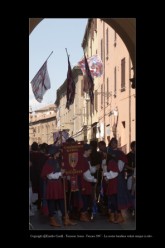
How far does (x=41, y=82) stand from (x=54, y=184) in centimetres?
339

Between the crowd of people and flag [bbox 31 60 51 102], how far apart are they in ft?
6.48

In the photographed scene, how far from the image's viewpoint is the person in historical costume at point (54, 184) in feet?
39.2

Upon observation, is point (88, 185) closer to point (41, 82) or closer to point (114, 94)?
point (41, 82)

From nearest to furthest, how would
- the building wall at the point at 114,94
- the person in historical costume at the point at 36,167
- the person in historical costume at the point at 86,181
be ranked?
the person in historical costume at the point at 86,181 → the person in historical costume at the point at 36,167 → the building wall at the point at 114,94

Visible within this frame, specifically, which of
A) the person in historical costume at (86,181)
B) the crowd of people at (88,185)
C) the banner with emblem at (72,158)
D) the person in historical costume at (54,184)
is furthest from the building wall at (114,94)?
the person in historical costume at (54,184)

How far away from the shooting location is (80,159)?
12.3 metres

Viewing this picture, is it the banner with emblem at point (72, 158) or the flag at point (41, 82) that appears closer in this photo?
the banner with emblem at point (72, 158)

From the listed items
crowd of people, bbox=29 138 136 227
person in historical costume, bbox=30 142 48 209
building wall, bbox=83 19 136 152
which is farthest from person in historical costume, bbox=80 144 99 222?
Answer: building wall, bbox=83 19 136 152

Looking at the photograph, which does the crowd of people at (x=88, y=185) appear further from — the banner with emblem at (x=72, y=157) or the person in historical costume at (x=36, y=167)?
the person in historical costume at (x=36, y=167)

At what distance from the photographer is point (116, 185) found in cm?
1238

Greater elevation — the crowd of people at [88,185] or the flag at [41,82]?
the flag at [41,82]
